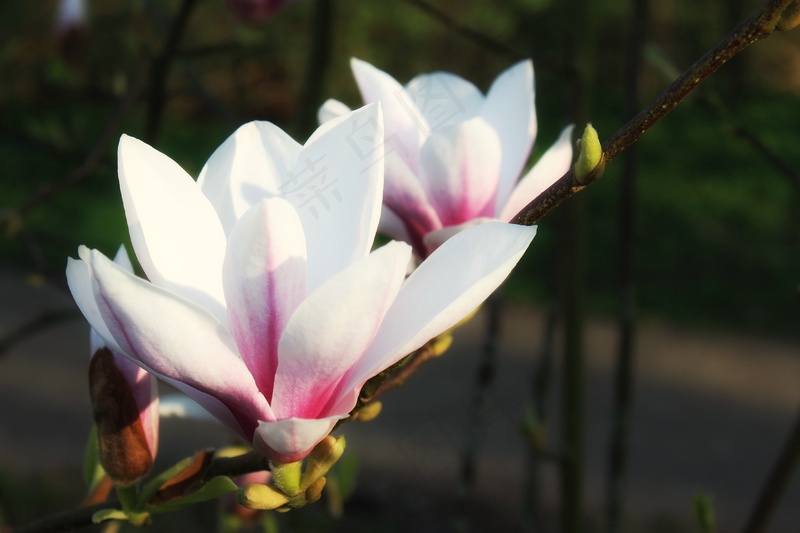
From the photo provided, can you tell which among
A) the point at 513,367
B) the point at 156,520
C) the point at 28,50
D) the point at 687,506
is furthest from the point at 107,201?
the point at 687,506

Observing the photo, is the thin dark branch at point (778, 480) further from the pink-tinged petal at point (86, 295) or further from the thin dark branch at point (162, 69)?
the thin dark branch at point (162, 69)

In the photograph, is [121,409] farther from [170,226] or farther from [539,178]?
[539,178]

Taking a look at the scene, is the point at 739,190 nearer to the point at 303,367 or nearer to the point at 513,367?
the point at 513,367

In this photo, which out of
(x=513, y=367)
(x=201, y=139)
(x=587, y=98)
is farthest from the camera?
(x=201, y=139)

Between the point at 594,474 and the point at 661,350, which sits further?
the point at 661,350

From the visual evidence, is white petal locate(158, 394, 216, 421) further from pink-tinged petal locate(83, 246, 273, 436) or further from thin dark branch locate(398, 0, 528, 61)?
thin dark branch locate(398, 0, 528, 61)

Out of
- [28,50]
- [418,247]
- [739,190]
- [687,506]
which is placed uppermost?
[28,50]

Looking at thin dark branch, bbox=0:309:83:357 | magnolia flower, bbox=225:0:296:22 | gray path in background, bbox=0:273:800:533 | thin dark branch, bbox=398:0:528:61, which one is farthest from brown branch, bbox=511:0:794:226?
gray path in background, bbox=0:273:800:533
